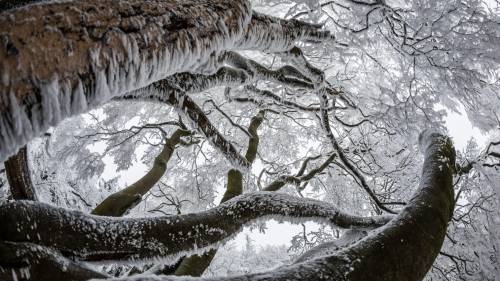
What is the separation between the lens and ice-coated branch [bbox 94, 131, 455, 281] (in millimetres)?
1195

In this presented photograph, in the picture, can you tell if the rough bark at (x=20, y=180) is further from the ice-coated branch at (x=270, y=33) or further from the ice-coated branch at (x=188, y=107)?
the ice-coated branch at (x=270, y=33)

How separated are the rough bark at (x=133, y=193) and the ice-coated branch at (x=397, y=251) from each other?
2.95 metres

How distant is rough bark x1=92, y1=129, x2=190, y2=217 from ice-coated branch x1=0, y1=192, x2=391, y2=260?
2.17 meters

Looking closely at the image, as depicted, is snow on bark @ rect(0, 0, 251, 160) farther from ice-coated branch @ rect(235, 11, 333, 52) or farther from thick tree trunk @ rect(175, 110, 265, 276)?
thick tree trunk @ rect(175, 110, 265, 276)

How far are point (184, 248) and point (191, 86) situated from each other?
1.22 metres

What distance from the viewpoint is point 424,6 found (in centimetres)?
441

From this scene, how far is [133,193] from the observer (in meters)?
4.30

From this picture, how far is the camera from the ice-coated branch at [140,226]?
1344mm

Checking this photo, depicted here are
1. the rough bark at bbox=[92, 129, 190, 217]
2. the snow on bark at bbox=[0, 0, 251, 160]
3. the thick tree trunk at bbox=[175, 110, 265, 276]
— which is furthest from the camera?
the rough bark at bbox=[92, 129, 190, 217]

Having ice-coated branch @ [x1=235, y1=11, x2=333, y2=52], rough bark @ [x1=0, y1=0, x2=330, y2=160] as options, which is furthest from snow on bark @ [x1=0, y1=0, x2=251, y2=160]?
ice-coated branch @ [x1=235, y1=11, x2=333, y2=52]

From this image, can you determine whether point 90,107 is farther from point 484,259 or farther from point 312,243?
point 484,259

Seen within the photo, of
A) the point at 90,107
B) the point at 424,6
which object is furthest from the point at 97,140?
the point at 90,107

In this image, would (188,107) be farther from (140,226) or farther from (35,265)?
(35,265)

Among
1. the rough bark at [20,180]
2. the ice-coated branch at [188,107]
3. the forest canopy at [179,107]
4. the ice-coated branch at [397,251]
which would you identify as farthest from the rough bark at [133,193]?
the ice-coated branch at [397,251]
